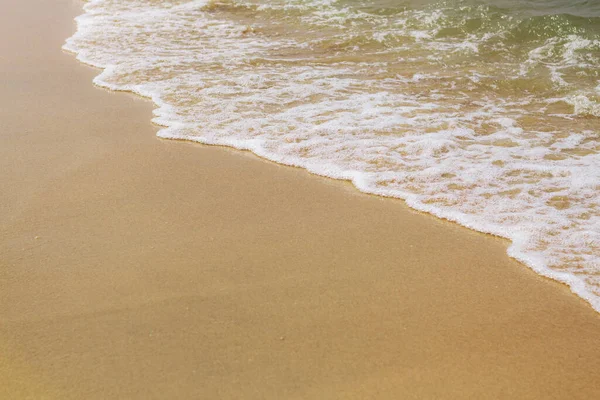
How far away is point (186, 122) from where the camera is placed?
5.55m

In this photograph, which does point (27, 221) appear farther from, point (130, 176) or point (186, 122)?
point (186, 122)

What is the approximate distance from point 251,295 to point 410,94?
3.56 m

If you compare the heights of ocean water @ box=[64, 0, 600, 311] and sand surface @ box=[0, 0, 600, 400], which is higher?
ocean water @ box=[64, 0, 600, 311]

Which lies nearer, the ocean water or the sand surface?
the sand surface

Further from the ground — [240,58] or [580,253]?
[240,58]

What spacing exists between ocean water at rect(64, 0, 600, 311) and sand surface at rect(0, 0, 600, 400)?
32 centimetres

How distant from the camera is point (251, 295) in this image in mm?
3219

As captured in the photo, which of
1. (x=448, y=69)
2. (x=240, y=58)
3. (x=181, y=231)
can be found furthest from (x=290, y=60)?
(x=181, y=231)

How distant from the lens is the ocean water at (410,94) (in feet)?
13.6

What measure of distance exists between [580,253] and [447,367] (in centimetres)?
131

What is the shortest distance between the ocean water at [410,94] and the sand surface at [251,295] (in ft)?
1.04

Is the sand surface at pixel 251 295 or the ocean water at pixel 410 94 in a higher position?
the ocean water at pixel 410 94

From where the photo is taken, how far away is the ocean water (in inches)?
163

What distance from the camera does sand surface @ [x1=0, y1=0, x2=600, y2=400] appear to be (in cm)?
267
